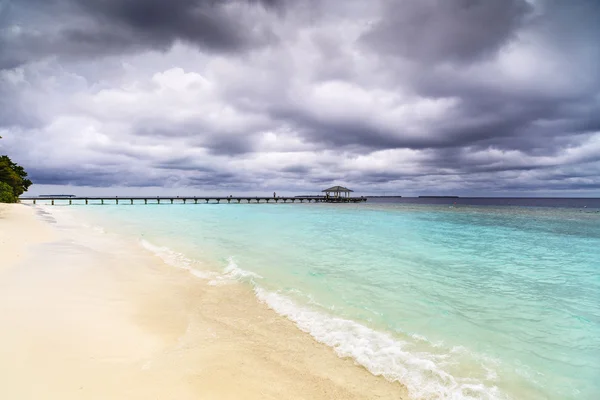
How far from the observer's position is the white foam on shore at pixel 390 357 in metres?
4.21

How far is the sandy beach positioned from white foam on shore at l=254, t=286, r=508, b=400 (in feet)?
0.70

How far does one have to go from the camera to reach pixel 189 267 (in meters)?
11.4

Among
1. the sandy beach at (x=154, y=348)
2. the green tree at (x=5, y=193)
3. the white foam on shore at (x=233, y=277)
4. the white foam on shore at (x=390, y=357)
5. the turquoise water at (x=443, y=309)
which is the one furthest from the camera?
the green tree at (x=5, y=193)

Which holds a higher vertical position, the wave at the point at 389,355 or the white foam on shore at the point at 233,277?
the white foam on shore at the point at 233,277

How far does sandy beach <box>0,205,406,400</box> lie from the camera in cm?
374

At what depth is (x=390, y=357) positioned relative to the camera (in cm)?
503

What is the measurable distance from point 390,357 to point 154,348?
3.99 meters

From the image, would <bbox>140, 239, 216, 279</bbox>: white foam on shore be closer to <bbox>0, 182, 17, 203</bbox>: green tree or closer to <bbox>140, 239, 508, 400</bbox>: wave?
<bbox>140, 239, 508, 400</bbox>: wave

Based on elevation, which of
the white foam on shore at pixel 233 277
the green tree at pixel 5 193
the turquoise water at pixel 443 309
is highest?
the green tree at pixel 5 193

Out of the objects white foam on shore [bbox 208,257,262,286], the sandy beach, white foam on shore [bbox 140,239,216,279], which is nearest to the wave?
the sandy beach

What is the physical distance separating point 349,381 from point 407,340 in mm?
1922

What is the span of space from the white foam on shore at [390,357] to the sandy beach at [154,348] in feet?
0.70

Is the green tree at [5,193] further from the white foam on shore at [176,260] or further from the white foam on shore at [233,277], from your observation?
the white foam on shore at [233,277]

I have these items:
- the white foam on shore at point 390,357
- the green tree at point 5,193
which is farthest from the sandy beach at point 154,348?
the green tree at point 5,193
